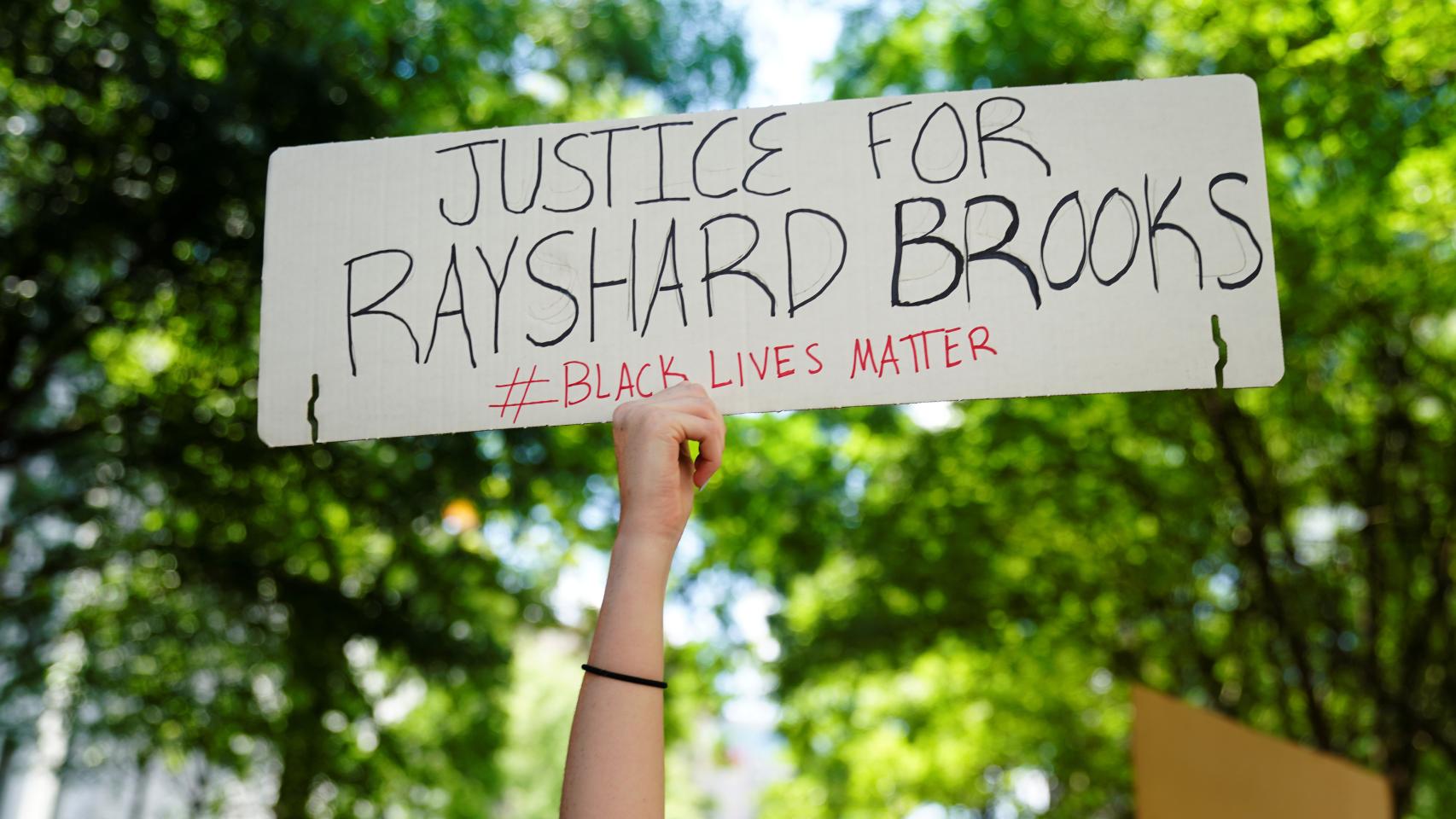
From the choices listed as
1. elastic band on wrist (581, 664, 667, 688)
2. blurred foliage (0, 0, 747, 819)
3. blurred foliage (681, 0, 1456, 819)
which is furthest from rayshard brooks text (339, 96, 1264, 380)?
blurred foliage (681, 0, 1456, 819)

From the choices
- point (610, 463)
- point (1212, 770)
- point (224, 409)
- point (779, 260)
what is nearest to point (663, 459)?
point (779, 260)

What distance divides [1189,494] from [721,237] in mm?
8825

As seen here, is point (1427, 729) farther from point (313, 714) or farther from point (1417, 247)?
point (313, 714)

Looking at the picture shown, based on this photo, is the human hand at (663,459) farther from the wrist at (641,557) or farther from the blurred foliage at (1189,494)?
the blurred foliage at (1189,494)

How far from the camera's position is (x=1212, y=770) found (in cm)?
582

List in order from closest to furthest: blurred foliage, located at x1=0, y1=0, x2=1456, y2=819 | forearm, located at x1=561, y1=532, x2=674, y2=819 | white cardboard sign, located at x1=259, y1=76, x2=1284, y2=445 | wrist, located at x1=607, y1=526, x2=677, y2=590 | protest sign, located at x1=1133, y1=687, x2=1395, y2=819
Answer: forearm, located at x1=561, y1=532, x2=674, y2=819
wrist, located at x1=607, y1=526, x2=677, y2=590
white cardboard sign, located at x1=259, y1=76, x2=1284, y2=445
protest sign, located at x1=1133, y1=687, x2=1395, y2=819
blurred foliage, located at x1=0, y1=0, x2=1456, y2=819

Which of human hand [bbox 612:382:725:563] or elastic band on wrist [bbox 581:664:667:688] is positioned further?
human hand [bbox 612:382:725:563]

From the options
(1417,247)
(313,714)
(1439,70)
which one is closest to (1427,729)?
(1417,247)

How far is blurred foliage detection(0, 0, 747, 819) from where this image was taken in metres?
5.82

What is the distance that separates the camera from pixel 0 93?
19.9 ft

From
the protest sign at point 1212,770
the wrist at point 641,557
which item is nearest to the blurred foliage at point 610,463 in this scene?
the protest sign at point 1212,770

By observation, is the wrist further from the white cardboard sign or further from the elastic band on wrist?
the white cardboard sign

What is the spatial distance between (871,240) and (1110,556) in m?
9.58

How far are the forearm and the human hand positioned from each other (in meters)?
0.04
